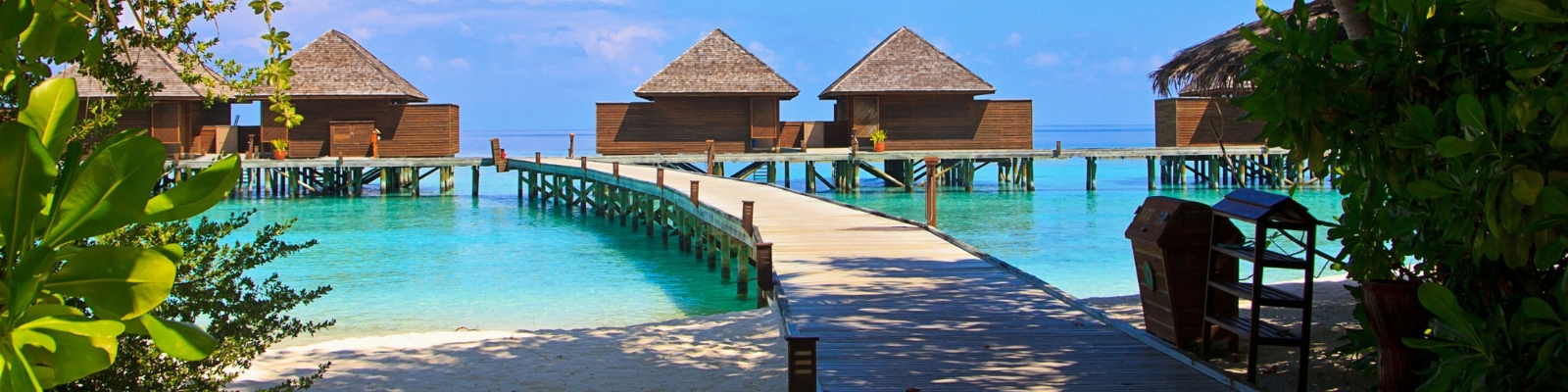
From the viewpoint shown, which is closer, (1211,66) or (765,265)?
(765,265)

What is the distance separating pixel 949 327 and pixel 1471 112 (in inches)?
147

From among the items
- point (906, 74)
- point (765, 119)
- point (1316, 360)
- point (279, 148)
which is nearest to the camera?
point (1316, 360)

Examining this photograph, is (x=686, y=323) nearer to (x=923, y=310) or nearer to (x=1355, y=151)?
(x=923, y=310)

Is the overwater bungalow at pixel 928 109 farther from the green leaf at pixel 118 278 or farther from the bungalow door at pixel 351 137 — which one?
the green leaf at pixel 118 278

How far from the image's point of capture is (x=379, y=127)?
103 feet

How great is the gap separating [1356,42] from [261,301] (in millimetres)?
3982

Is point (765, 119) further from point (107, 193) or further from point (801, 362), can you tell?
point (107, 193)

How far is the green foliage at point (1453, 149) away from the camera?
2625 mm

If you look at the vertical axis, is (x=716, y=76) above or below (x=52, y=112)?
above

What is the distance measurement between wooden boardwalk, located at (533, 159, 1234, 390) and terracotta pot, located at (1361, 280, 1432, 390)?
104 cm

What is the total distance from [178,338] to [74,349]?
0.28 feet

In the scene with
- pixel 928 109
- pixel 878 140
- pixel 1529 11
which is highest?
pixel 928 109

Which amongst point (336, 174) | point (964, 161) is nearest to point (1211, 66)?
point (964, 161)

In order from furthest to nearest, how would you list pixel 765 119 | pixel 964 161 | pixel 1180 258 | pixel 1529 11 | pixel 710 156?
pixel 964 161
pixel 765 119
pixel 710 156
pixel 1180 258
pixel 1529 11
